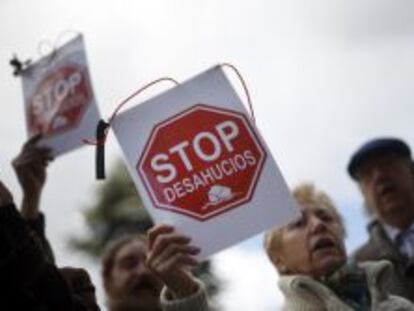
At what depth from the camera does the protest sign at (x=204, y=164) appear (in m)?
2.34

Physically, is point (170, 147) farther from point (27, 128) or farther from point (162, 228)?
point (27, 128)

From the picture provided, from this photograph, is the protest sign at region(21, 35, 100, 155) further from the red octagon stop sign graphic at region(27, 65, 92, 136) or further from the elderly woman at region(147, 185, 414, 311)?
the elderly woman at region(147, 185, 414, 311)

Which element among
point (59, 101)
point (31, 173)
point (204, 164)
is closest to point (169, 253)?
point (204, 164)

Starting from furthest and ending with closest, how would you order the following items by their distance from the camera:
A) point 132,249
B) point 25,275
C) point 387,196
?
point 387,196 < point 132,249 < point 25,275

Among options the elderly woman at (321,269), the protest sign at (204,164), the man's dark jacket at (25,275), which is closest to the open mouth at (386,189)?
the elderly woman at (321,269)

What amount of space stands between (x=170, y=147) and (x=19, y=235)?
534 millimetres

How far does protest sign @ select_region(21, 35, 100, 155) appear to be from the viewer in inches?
171

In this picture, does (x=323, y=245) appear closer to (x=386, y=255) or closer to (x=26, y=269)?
(x=386, y=255)

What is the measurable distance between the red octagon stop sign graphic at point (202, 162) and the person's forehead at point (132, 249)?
3.76 ft

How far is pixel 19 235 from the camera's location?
2.08 meters

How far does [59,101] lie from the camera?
455 centimetres

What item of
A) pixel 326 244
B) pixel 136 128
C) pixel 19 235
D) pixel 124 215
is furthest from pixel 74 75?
pixel 124 215

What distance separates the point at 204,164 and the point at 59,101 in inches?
90.8

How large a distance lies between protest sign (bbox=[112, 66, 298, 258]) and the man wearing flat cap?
155 centimetres
